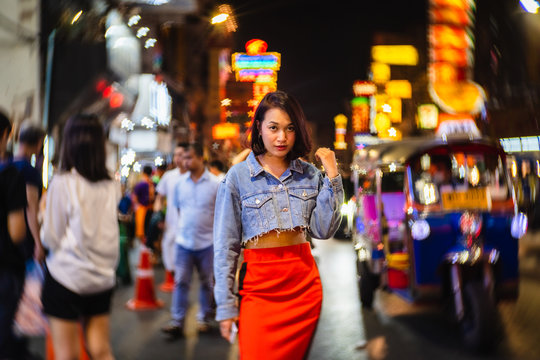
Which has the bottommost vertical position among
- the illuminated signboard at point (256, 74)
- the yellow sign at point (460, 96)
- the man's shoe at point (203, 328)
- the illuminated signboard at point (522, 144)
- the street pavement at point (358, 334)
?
the street pavement at point (358, 334)

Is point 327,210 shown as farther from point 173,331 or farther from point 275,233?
point 173,331

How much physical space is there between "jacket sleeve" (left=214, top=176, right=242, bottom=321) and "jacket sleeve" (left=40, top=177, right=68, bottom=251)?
107 centimetres

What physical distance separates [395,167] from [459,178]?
1.22m

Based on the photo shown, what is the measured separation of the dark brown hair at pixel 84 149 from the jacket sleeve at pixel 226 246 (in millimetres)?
997

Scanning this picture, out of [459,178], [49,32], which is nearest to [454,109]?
[49,32]

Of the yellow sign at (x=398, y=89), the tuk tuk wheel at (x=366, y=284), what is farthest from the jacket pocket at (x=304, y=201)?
the yellow sign at (x=398, y=89)

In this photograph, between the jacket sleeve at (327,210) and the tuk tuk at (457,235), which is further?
the tuk tuk at (457,235)

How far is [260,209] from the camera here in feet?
10.4

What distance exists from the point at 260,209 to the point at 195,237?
400 cm

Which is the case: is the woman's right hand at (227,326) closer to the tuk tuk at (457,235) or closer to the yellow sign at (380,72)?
the tuk tuk at (457,235)

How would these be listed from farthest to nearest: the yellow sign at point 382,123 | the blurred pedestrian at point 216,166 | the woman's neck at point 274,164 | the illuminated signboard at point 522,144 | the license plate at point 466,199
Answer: the yellow sign at point 382,123
the illuminated signboard at point 522,144
the blurred pedestrian at point 216,166
the license plate at point 466,199
the woman's neck at point 274,164

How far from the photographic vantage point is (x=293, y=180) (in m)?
3.29

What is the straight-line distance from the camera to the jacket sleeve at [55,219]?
3639 mm

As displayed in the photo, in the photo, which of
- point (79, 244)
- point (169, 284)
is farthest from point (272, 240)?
point (169, 284)
